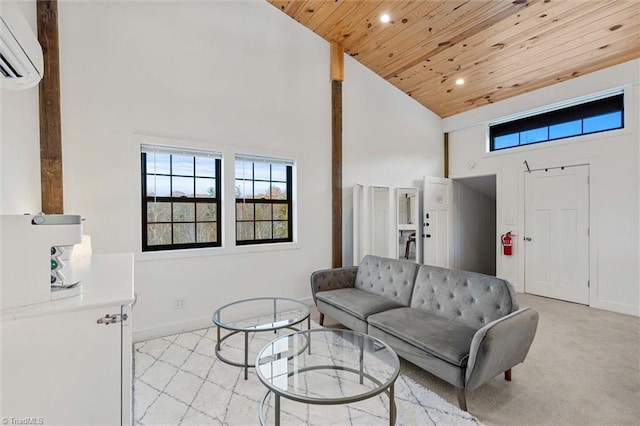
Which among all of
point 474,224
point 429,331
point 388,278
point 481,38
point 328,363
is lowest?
point 328,363

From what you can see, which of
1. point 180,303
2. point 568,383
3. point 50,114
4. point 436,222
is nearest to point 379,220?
point 436,222

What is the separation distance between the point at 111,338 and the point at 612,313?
16.5ft

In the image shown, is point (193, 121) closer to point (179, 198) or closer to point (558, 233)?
point (179, 198)

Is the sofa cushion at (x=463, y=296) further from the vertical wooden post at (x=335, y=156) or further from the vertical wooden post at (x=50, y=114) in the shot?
the vertical wooden post at (x=50, y=114)

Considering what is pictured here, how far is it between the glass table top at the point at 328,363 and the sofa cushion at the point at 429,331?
0.70 ft

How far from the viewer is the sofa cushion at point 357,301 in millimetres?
2662

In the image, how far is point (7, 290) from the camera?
40.8 inches

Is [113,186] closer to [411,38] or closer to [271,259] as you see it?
[271,259]

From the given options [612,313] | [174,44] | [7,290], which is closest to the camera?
[7,290]

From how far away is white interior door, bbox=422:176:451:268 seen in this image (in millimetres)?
5047

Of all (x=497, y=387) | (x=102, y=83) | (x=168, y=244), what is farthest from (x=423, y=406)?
(x=102, y=83)

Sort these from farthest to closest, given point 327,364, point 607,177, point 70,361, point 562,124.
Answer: point 562,124, point 607,177, point 327,364, point 70,361

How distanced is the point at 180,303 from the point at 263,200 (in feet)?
4.97

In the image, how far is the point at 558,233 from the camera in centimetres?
422
